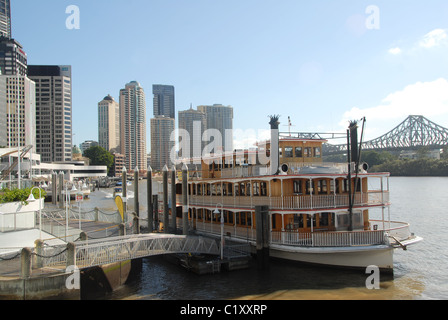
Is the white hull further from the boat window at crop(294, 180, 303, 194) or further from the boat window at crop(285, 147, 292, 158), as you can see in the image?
the boat window at crop(285, 147, 292, 158)

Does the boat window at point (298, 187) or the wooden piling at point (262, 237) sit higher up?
the boat window at point (298, 187)

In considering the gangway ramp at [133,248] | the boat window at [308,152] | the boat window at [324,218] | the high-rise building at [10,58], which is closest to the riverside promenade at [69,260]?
the gangway ramp at [133,248]

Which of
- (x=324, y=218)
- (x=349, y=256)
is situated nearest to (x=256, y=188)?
(x=324, y=218)

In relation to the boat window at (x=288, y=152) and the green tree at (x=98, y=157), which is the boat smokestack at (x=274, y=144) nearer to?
the boat window at (x=288, y=152)

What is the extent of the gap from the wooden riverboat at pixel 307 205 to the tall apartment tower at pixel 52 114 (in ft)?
466

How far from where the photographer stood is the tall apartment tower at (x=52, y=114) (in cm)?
14988

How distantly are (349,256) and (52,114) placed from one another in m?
156

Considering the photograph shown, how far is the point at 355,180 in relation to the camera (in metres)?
20.3

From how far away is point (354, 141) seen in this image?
20969 mm

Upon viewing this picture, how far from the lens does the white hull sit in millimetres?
17984

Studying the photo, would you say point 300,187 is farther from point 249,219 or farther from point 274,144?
point 249,219

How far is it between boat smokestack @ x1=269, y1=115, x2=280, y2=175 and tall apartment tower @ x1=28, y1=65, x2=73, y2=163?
14450cm
